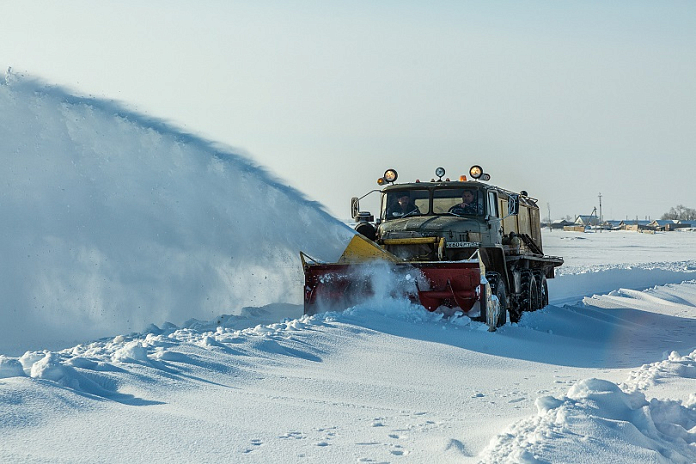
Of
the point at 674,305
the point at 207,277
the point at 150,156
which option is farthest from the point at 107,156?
the point at 674,305

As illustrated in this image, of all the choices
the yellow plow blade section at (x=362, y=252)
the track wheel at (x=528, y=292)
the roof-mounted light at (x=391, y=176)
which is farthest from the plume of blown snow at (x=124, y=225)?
the track wheel at (x=528, y=292)

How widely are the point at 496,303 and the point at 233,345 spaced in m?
4.74

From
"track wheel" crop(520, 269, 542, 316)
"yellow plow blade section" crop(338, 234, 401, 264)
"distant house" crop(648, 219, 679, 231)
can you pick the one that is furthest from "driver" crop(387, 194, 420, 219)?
"distant house" crop(648, 219, 679, 231)

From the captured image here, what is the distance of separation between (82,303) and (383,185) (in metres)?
4.85

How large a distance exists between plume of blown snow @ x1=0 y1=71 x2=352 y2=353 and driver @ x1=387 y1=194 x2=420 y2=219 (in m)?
0.99

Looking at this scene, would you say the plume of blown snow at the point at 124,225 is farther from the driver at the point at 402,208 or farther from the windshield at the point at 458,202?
the windshield at the point at 458,202

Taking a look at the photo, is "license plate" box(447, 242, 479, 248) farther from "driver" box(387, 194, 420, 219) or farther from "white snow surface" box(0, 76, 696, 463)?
"white snow surface" box(0, 76, 696, 463)

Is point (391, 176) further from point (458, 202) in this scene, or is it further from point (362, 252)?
point (362, 252)

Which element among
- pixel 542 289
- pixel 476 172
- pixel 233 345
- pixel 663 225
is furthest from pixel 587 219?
pixel 233 345

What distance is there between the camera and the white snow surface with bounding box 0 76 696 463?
4102mm

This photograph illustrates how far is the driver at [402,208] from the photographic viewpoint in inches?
466

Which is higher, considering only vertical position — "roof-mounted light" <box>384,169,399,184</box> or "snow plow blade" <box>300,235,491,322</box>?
"roof-mounted light" <box>384,169,399,184</box>

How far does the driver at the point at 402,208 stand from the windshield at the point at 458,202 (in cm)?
35

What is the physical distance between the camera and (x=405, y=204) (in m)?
11.9
